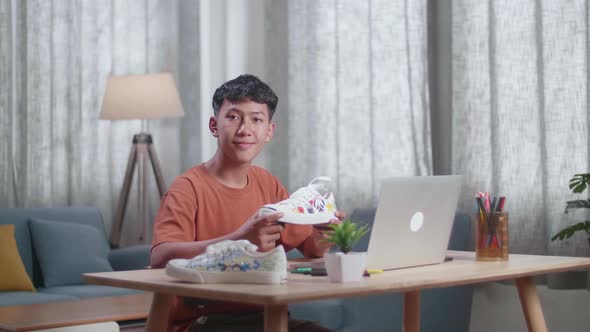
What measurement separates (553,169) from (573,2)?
0.64 meters

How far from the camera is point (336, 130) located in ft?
14.5

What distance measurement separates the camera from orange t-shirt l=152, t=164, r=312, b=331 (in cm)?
203

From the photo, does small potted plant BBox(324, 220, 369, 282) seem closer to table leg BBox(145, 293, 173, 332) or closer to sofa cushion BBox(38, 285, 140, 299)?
table leg BBox(145, 293, 173, 332)

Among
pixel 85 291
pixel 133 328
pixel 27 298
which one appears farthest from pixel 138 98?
pixel 133 328

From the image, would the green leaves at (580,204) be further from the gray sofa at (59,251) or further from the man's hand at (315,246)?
the gray sofa at (59,251)

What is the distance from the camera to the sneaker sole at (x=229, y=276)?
1.64m

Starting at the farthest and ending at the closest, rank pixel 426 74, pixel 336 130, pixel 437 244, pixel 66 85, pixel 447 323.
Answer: pixel 66 85 < pixel 336 130 < pixel 426 74 < pixel 447 323 < pixel 437 244

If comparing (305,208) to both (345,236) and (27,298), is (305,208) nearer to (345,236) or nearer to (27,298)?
(345,236)

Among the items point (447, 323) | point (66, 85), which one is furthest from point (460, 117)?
point (66, 85)

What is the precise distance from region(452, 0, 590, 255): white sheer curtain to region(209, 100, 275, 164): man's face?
1.76m

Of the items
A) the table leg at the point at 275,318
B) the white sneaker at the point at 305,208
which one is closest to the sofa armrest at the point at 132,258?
the white sneaker at the point at 305,208

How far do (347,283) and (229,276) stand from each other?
213mm

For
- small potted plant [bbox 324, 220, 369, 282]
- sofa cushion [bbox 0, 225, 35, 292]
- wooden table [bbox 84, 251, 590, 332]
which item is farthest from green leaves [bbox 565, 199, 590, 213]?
sofa cushion [bbox 0, 225, 35, 292]

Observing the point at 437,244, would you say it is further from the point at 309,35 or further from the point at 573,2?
the point at 309,35
